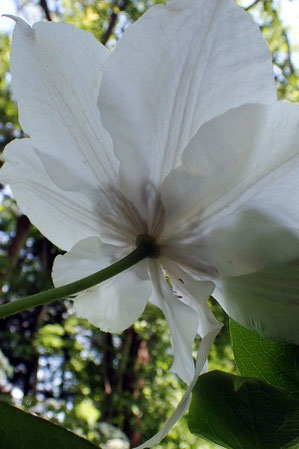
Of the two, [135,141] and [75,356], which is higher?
[135,141]

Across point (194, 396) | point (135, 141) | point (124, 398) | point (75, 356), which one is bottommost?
point (75, 356)

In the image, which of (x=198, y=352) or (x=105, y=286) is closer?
(x=198, y=352)

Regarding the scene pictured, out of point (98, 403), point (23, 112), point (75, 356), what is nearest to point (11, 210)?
point (75, 356)

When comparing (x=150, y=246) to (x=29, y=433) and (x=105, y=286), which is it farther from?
(x=29, y=433)

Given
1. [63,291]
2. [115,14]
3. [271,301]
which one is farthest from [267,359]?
[115,14]

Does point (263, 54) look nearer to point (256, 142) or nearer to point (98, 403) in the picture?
point (256, 142)

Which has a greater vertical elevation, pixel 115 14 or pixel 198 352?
pixel 198 352

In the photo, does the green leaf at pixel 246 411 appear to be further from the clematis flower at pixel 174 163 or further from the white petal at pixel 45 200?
the white petal at pixel 45 200
